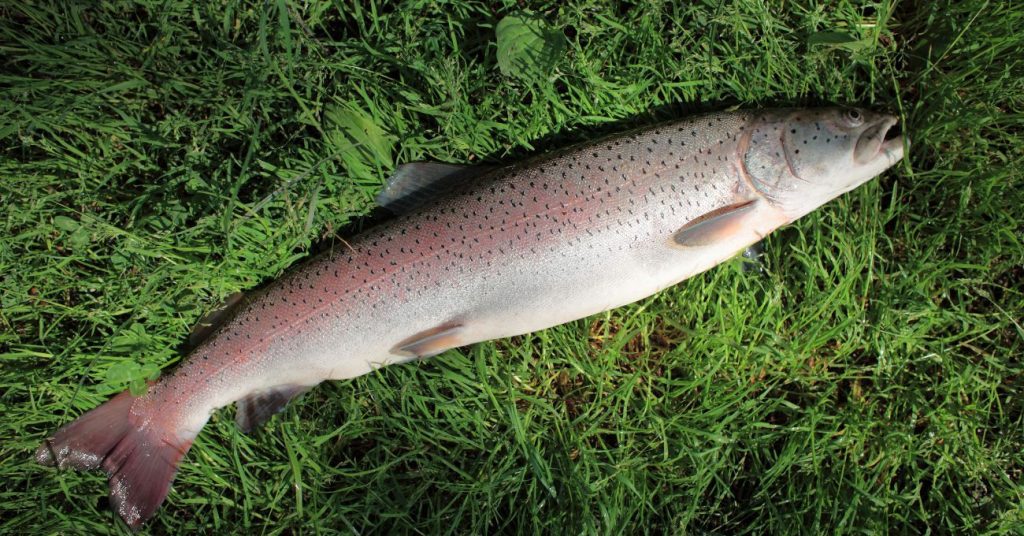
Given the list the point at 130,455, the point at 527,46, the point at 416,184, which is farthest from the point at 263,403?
the point at 527,46

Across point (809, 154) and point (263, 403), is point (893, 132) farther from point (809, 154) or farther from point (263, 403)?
point (263, 403)

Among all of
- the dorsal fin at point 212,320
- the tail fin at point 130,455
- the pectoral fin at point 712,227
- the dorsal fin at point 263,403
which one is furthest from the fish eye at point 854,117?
the tail fin at point 130,455

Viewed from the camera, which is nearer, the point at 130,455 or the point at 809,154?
the point at 809,154

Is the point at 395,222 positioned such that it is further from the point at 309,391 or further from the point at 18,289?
the point at 18,289

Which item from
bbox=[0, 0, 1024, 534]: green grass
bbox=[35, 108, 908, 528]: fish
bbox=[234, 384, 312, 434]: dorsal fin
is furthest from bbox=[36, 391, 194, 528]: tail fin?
bbox=[234, 384, 312, 434]: dorsal fin

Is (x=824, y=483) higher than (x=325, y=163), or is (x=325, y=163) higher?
(x=325, y=163)

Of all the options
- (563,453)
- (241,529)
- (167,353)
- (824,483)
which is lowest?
(824,483)

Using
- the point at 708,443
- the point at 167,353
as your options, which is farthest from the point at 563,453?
the point at 167,353
